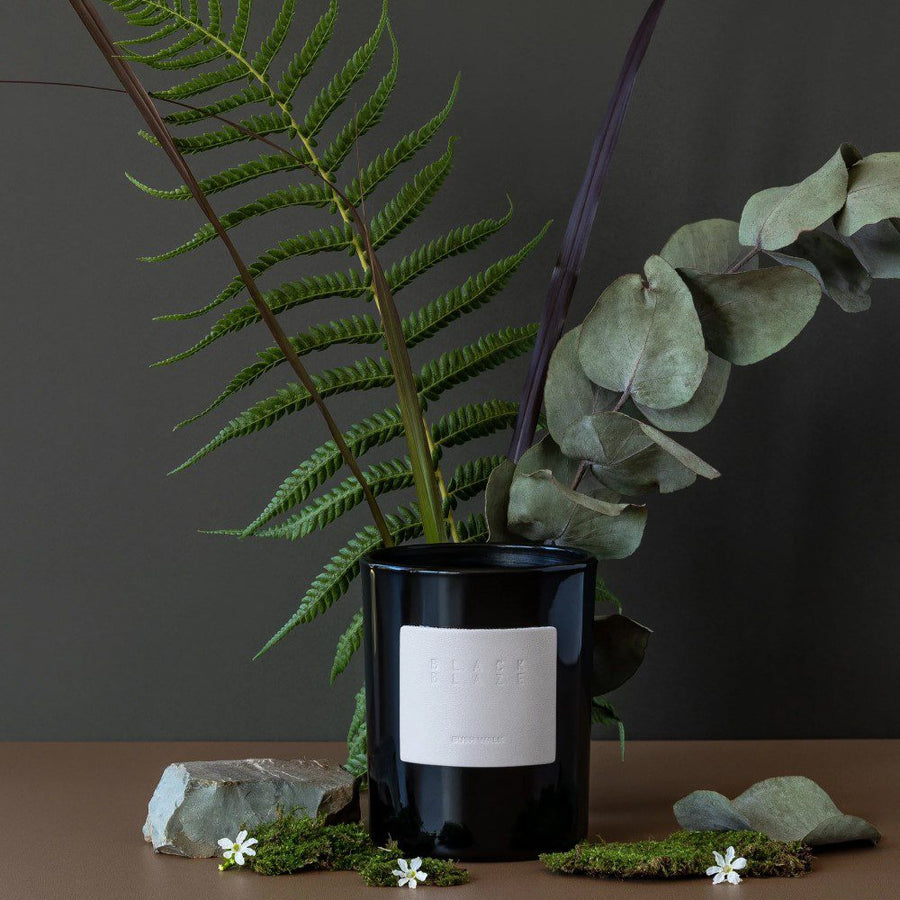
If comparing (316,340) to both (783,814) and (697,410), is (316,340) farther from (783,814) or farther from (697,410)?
(783,814)

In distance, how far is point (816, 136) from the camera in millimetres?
889

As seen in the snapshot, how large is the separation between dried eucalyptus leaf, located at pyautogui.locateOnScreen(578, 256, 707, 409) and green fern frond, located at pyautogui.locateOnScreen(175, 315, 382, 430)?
0.61 feet

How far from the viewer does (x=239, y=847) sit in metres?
0.58

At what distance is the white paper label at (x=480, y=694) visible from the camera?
56 cm

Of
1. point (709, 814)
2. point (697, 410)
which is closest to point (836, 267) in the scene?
point (697, 410)

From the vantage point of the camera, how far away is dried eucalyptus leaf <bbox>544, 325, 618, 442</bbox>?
0.66m

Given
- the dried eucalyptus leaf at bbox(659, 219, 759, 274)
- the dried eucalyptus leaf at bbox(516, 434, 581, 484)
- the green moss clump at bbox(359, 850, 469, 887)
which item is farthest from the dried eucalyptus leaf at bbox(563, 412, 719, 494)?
the green moss clump at bbox(359, 850, 469, 887)

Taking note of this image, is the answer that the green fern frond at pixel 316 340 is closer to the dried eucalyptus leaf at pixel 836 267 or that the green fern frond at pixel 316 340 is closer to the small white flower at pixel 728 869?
the dried eucalyptus leaf at pixel 836 267

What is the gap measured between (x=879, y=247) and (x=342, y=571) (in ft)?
1.32

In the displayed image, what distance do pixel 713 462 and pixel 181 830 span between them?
0.51m

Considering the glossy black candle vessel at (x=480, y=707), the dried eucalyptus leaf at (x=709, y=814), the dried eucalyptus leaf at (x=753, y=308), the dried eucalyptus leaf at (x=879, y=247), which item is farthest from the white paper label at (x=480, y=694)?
the dried eucalyptus leaf at (x=879, y=247)

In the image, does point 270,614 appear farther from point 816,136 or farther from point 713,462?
point 816,136

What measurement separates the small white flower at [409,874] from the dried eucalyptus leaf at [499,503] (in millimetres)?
189

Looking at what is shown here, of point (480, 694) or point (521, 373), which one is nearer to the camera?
point (480, 694)
